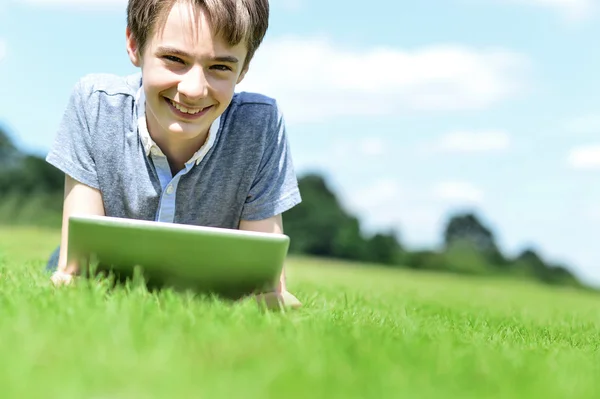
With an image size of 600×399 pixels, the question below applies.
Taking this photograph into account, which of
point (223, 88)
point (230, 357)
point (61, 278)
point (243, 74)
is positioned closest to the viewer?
point (230, 357)

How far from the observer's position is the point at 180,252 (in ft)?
9.64

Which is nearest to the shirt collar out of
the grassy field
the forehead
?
the forehead

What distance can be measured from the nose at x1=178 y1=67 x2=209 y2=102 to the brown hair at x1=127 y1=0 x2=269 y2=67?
0.21 m

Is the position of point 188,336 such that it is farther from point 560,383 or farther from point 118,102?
point 118,102

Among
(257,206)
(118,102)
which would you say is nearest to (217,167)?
(257,206)

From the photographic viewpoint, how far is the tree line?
1434cm

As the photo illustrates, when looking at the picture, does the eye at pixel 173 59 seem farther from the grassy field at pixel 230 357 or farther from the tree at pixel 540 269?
the tree at pixel 540 269

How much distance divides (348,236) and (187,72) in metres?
11.8

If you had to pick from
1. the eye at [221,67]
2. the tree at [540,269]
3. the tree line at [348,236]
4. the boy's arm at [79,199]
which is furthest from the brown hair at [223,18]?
the tree at [540,269]

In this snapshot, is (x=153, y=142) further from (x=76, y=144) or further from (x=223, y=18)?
(x=223, y=18)

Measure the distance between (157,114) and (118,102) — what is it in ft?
1.64

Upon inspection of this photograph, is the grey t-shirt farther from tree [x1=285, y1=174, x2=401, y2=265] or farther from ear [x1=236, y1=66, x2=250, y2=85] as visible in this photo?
tree [x1=285, y1=174, x2=401, y2=265]


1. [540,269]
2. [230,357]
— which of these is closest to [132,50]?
[230,357]

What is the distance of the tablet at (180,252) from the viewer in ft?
9.29
